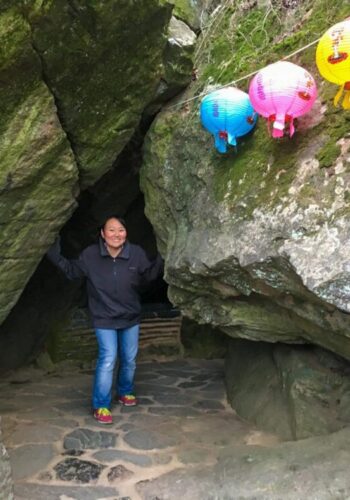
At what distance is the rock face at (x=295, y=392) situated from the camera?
15.5 ft

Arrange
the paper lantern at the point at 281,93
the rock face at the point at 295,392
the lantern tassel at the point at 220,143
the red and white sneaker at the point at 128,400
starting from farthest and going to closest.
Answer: the red and white sneaker at the point at 128,400 < the rock face at the point at 295,392 < the lantern tassel at the point at 220,143 < the paper lantern at the point at 281,93

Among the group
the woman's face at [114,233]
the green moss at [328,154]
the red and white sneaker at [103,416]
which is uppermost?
the green moss at [328,154]

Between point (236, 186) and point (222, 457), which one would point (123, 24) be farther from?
point (222, 457)

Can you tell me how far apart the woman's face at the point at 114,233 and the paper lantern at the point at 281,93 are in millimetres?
2134

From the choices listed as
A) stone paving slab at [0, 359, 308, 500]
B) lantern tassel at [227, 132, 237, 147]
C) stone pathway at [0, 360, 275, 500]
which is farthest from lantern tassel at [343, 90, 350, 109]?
stone pathway at [0, 360, 275, 500]

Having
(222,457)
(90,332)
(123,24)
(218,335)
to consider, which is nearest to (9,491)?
(222,457)

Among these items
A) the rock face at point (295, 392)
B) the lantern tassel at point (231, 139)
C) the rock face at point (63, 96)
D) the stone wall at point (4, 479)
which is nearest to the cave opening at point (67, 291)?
the rock face at point (63, 96)

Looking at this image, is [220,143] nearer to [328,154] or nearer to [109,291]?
[328,154]

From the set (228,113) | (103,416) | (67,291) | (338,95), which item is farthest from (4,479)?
(67,291)

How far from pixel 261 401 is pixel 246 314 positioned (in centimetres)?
107

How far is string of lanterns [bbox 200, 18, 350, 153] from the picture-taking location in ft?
11.3

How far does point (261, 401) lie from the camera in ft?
17.8

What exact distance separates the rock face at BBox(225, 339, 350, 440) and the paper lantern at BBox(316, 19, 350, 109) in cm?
263

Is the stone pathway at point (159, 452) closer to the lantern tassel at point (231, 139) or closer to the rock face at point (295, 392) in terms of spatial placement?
the rock face at point (295, 392)
